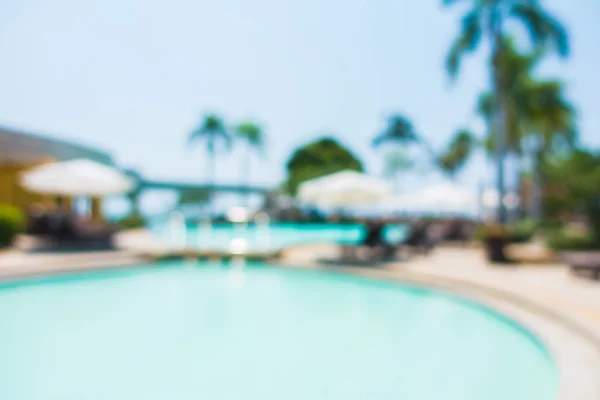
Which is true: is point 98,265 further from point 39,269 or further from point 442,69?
point 442,69

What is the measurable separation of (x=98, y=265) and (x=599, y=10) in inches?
663

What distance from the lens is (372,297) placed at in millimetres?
8562

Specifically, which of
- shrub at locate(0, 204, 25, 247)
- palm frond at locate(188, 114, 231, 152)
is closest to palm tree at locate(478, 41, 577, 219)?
shrub at locate(0, 204, 25, 247)

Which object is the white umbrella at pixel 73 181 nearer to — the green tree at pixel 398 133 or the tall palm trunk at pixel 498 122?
the tall palm trunk at pixel 498 122

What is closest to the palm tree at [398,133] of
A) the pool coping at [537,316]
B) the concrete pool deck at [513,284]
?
the concrete pool deck at [513,284]

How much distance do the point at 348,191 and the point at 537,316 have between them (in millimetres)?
7116

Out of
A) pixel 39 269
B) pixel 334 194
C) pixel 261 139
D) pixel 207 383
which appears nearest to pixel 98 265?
pixel 39 269

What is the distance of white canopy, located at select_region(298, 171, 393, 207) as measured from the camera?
12.6 metres

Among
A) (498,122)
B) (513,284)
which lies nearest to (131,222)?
(498,122)

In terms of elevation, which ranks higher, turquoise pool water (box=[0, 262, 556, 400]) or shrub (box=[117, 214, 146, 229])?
shrub (box=[117, 214, 146, 229])

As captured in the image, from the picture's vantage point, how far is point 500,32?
18.3m

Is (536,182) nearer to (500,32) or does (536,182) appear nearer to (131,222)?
(500,32)

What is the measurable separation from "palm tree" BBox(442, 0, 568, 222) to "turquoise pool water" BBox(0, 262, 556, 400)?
1172cm

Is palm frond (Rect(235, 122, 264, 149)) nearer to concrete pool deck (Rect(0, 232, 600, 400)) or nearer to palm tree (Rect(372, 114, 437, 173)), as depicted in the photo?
palm tree (Rect(372, 114, 437, 173))
